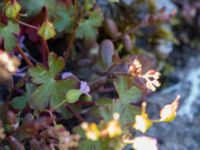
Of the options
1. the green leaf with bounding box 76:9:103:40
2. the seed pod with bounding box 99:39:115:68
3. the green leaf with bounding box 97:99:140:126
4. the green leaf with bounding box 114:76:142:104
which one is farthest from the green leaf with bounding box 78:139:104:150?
the green leaf with bounding box 76:9:103:40

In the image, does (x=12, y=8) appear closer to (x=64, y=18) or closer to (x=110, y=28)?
(x=64, y=18)

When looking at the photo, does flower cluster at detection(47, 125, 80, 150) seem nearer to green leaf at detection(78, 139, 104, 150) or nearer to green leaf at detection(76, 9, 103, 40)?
green leaf at detection(78, 139, 104, 150)

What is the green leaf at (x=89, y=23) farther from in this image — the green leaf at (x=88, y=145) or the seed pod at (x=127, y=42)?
the green leaf at (x=88, y=145)

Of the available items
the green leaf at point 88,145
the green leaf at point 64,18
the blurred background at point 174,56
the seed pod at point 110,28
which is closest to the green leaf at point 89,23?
the green leaf at point 64,18

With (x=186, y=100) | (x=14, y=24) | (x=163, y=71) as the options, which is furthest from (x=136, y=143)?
(x=163, y=71)


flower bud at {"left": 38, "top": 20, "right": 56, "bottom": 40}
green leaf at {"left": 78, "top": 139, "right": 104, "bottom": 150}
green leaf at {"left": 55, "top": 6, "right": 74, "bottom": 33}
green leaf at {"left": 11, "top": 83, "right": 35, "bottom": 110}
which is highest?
green leaf at {"left": 55, "top": 6, "right": 74, "bottom": 33}

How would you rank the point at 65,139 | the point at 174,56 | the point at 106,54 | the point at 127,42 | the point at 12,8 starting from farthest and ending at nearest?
the point at 174,56 < the point at 127,42 < the point at 106,54 < the point at 12,8 < the point at 65,139

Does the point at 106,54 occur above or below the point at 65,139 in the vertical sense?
above

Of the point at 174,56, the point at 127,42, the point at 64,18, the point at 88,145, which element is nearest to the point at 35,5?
the point at 64,18
